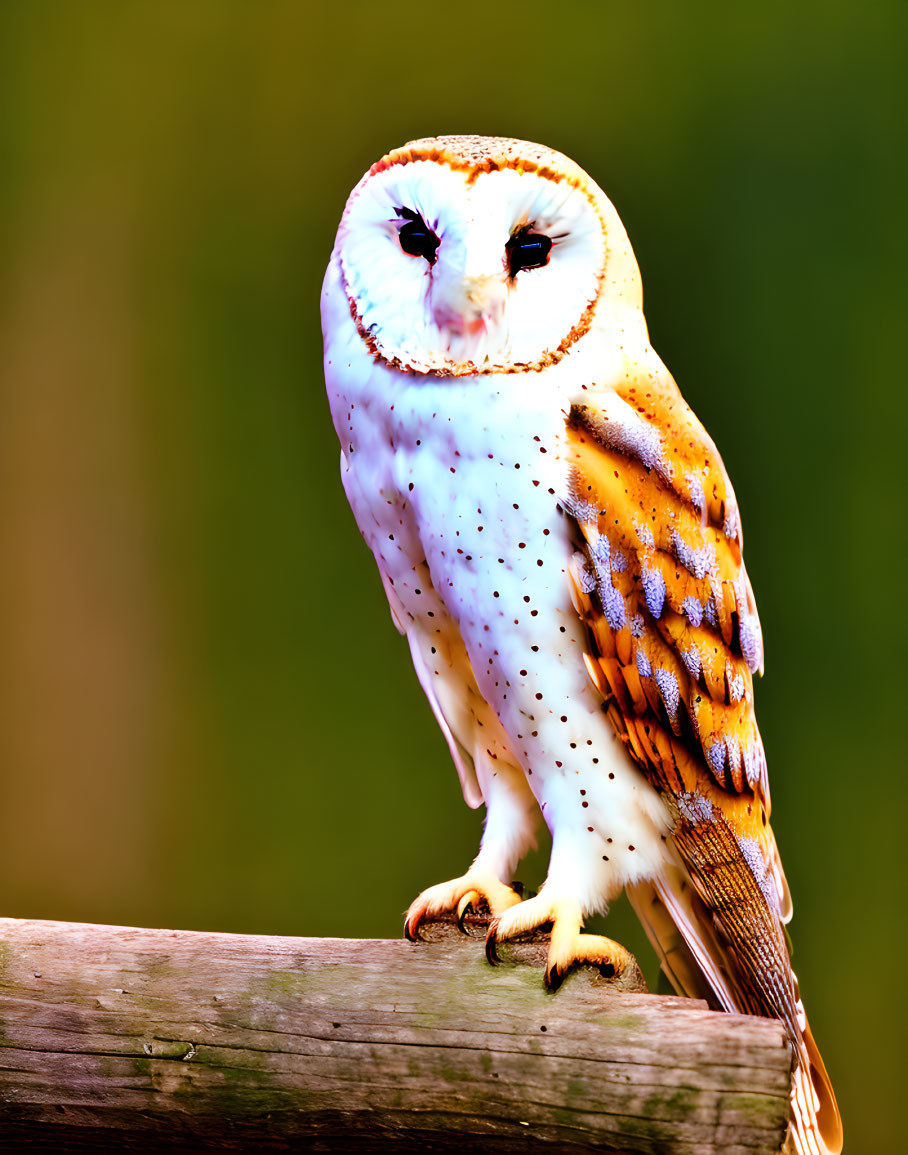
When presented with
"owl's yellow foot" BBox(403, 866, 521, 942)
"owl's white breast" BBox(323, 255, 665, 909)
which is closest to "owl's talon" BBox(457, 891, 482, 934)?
"owl's yellow foot" BBox(403, 866, 521, 942)

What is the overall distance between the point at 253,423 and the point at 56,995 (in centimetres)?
122

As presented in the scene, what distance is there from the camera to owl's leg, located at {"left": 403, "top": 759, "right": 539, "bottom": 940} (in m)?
1.15

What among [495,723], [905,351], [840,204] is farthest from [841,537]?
[495,723]

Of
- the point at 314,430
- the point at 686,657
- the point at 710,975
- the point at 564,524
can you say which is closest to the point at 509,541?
the point at 564,524

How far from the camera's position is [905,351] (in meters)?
1.92

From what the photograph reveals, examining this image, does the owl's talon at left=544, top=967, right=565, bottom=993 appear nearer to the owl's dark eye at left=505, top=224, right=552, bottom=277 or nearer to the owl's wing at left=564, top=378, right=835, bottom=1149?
the owl's wing at left=564, top=378, right=835, bottom=1149

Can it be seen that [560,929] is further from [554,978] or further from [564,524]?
[564,524]

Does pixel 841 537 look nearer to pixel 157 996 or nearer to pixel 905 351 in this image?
pixel 905 351

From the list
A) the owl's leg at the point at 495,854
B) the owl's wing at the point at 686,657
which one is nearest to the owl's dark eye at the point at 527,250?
the owl's wing at the point at 686,657

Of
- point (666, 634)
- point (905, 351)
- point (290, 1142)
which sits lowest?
point (290, 1142)

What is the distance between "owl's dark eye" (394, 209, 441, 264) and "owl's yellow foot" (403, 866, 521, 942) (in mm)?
578

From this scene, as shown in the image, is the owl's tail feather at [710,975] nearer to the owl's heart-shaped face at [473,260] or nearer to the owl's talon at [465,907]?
the owl's talon at [465,907]

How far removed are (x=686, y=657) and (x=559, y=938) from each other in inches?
10.6

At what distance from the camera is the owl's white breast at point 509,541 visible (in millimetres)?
1027
